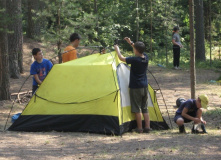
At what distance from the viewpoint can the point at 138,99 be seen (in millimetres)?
8672

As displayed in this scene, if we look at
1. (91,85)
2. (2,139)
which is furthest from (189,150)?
(2,139)

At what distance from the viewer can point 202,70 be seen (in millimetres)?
20141

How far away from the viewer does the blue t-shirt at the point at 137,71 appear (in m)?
8.47

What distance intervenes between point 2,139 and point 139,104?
279 centimetres

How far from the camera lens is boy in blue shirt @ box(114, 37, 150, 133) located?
8.49 m

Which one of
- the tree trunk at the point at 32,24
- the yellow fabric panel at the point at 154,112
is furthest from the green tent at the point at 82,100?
the tree trunk at the point at 32,24

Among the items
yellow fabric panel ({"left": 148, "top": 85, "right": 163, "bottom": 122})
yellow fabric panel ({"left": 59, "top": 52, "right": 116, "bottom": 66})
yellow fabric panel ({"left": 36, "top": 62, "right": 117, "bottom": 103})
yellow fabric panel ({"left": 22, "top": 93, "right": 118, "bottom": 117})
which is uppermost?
yellow fabric panel ({"left": 59, "top": 52, "right": 116, "bottom": 66})

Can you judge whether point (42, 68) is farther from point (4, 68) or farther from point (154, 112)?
point (4, 68)

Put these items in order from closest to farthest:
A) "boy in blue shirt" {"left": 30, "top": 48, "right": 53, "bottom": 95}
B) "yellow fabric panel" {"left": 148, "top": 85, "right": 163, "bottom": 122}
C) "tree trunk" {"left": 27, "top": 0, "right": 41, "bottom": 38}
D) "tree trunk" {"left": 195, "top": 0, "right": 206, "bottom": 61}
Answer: "boy in blue shirt" {"left": 30, "top": 48, "right": 53, "bottom": 95} → "yellow fabric panel" {"left": 148, "top": 85, "right": 163, "bottom": 122} → "tree trunk" {"left": 27, "top": 0, "right": 41, "bottom": 38} → "tree trunk" {"left": 195, "top": 0, "right": 206, "bottom": 61}

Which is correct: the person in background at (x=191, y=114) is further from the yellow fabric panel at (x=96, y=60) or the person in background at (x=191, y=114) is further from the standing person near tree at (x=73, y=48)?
the standing person near tree at (x=73, y=48)

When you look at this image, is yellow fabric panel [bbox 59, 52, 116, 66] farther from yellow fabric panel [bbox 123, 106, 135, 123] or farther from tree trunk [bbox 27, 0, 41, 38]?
tree trunk [bbox 27, 0, 41, 38]

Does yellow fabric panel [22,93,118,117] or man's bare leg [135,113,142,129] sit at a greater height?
yellow fabric panel [22,93,118,117]

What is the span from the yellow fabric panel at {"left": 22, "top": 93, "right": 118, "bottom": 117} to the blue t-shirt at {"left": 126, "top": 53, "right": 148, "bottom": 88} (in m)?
0.50

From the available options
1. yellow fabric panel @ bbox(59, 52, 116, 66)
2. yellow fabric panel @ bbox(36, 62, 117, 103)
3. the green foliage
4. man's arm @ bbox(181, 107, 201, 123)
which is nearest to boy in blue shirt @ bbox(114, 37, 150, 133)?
yellow fabric panel @ bbox(36, 62, 117, 103)
